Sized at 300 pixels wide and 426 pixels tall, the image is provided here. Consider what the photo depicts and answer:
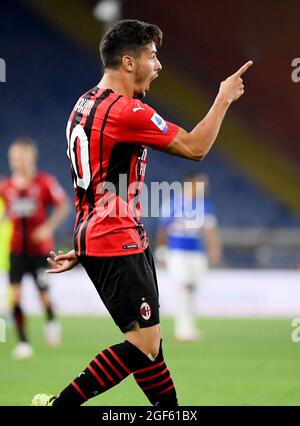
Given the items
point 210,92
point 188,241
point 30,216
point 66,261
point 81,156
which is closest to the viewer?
point 81,156

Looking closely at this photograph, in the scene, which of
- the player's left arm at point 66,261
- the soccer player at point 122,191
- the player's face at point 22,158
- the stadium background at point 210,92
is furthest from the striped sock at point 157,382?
the stadium background at point 210,92

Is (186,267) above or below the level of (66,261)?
below

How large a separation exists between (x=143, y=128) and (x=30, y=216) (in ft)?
19.6

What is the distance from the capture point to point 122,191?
469 centimetres

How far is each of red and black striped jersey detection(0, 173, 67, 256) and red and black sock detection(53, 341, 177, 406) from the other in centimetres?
568

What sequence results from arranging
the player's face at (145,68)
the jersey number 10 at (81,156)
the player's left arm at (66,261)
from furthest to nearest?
the player's left arm at (66,261) → the player's face at (145,68) → the jersey number 10 at (81,156)

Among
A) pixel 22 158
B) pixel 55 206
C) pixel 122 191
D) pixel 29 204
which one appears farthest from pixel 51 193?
pixel 122 191

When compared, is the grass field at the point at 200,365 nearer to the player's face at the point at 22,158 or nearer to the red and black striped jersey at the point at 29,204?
the red and black striped jersey at the point at 29,204

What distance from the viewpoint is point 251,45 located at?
20734 millimetres

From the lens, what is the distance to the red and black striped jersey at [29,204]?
1031 cm

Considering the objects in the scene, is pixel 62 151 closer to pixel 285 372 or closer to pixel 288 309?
pixel 288 309

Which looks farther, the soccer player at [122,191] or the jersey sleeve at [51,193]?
the jersey sleeve at [51,193]

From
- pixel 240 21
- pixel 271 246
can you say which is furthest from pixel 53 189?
pixel 240 21

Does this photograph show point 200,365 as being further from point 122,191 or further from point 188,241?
point 122,191
